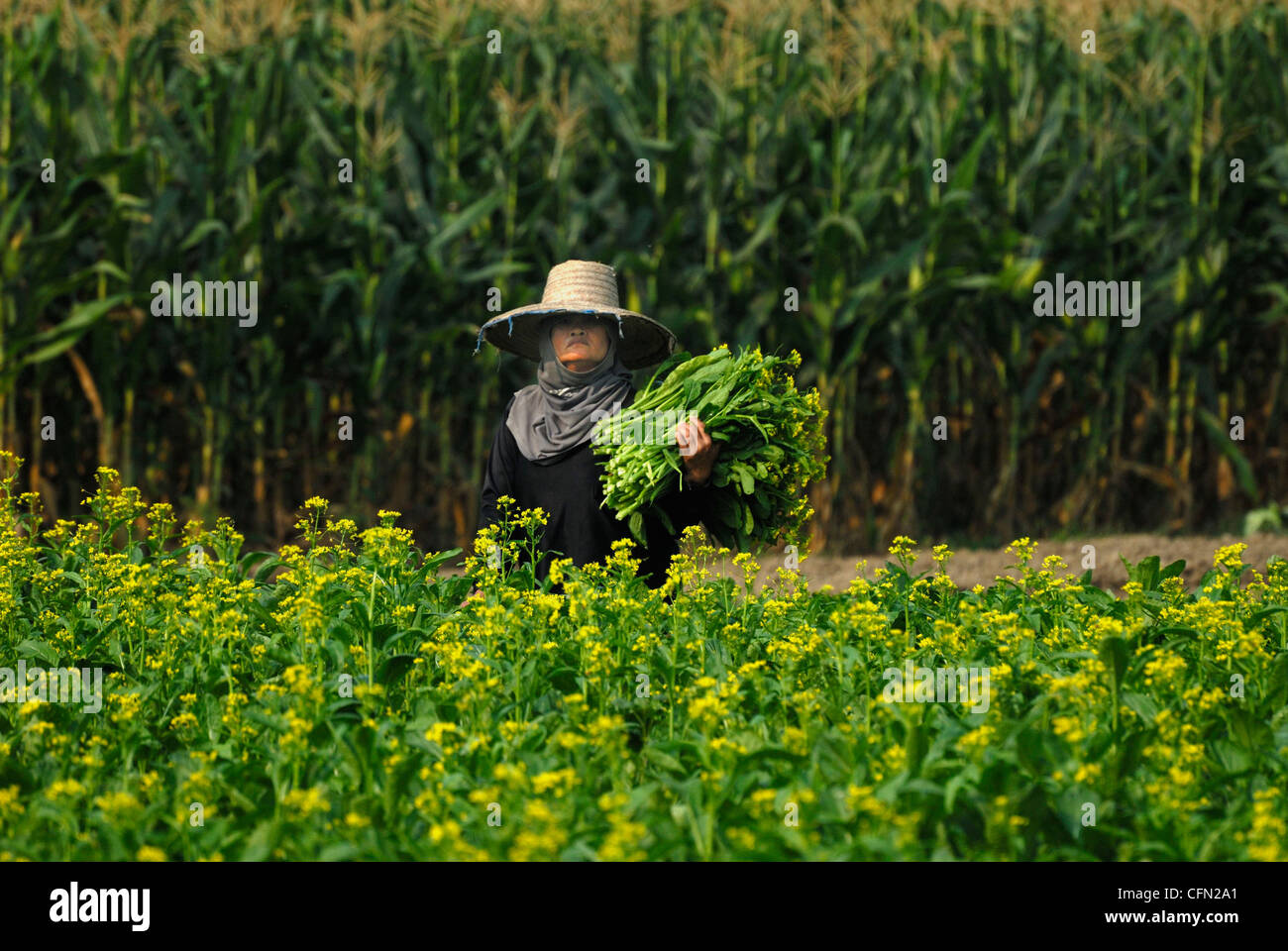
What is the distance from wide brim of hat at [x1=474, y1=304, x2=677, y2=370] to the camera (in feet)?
15.9

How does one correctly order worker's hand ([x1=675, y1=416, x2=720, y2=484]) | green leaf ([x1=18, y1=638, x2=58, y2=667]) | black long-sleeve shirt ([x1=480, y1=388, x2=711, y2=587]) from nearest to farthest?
green leaf ([x1=18, y1=638, x2=58, y2=667]) < worker's hand ([x1=675, y1=416, x2=720, y2=484]) < black long-sleeve shirt ([x1=480, y1=388, x2=711, y2=587])

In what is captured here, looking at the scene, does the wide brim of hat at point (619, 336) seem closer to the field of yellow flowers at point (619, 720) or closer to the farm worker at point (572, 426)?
the farm worker at point (572, 426)

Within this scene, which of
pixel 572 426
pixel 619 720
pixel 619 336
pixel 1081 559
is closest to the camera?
pixel 619 720

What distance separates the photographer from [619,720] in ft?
10.4

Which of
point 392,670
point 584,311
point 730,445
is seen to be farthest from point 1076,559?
point 392,670

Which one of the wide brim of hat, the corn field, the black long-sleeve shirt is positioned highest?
the corn field

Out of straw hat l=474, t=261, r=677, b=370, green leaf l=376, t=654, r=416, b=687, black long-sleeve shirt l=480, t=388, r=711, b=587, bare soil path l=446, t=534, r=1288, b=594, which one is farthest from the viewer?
bare soil path l=446, t=534, r=1288, b=594

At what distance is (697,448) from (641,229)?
15.5 ft

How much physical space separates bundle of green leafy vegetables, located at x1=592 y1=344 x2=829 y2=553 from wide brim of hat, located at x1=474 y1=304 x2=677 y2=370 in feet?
1.19

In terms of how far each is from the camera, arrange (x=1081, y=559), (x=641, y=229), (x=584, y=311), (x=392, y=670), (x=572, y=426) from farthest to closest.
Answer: (x=641, y=229), (x=1081, y=559), (x=572, y=426), (x=584, y=311), (x=392, y=670)

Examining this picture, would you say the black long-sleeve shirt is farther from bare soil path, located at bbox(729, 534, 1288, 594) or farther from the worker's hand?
bare soil path, located at bbox(729, 534, 1288, 594)

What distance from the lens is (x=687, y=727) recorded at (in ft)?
11.6

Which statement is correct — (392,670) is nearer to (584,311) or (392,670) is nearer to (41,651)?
(41,651)

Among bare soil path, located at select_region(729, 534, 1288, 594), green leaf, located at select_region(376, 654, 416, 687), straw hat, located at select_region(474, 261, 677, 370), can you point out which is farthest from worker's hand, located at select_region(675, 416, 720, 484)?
bare soil path, located at select_region(729, 534, 1288, 594)
